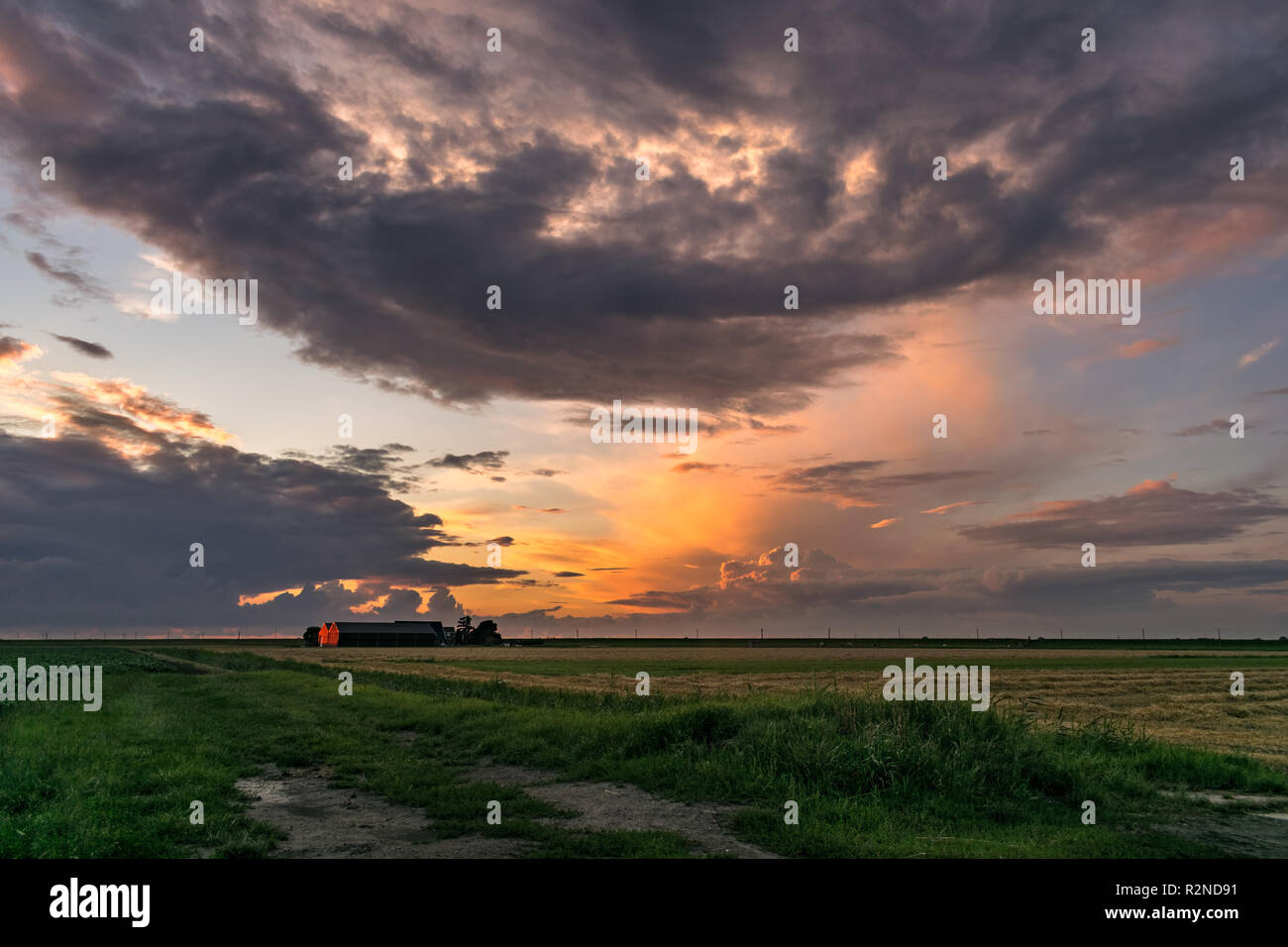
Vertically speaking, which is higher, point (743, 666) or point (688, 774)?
point (688, 774)

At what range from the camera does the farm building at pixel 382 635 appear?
497 feet

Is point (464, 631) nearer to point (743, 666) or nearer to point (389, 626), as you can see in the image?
point (389, 626)

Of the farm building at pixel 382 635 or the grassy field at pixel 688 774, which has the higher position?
the grassy field at pixel 688 774

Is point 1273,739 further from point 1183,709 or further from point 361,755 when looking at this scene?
point 361,755

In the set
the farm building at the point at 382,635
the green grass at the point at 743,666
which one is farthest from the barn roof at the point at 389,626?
the green grass at the point at 743,666

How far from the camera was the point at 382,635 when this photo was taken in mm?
152500

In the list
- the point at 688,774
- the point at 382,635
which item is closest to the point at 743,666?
the point at 688,774

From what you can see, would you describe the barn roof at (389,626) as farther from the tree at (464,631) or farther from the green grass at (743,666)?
the green grass at (743,666)

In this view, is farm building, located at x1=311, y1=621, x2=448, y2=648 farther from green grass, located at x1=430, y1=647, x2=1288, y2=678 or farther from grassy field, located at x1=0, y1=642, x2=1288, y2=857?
grassy field, located at x1=0, y1=642, x2=1288, y2=857

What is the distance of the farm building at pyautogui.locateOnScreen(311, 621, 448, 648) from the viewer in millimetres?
151375

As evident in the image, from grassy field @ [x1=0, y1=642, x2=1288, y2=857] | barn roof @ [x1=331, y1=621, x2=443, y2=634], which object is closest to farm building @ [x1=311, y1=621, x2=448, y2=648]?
barn roof @ [x1=331, y1=621, x2=443, y2=634]

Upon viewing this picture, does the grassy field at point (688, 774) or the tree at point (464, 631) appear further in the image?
the tree at point (464, 631)
